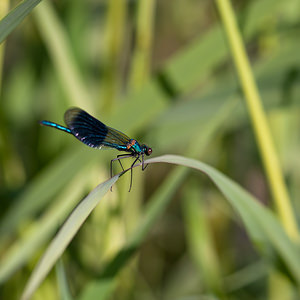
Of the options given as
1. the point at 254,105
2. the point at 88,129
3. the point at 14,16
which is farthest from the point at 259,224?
the point at 14,16

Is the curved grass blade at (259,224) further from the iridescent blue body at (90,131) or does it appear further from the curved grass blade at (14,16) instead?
the curved grass blade at (14,16)

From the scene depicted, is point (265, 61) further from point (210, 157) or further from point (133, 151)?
point (210, 157)

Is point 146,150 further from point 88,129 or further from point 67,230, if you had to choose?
point 67,230

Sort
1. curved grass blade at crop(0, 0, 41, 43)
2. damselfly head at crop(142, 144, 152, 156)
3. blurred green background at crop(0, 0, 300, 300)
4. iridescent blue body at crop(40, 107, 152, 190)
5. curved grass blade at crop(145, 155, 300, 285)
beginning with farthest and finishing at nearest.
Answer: blurred green background at crop(0, 0, 300, 300)
damselfly head at crop(142, 144, 152, 156)
iridescent blue body at crop(40, 107, 152, 190)
curved grass blade at crop(145, 155, 300, 285)
curved grass blade at crop(0, 0, 41, 43)

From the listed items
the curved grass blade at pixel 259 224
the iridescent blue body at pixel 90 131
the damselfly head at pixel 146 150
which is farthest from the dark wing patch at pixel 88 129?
the curved grass blade at pixel 259 224

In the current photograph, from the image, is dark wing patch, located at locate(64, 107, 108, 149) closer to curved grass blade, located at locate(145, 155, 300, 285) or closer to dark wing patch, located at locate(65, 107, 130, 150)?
dark wing patch, located at locate(65, 107, 130, 150)

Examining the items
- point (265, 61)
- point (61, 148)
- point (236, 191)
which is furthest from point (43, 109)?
point (236, 191)

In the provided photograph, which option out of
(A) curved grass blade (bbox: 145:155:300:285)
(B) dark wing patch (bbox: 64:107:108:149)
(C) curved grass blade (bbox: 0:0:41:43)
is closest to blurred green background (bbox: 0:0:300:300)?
(A) curved grass blade (bbox: 145:155:300:285)

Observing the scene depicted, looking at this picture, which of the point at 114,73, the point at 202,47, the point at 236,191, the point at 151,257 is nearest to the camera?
the point at 236,191
